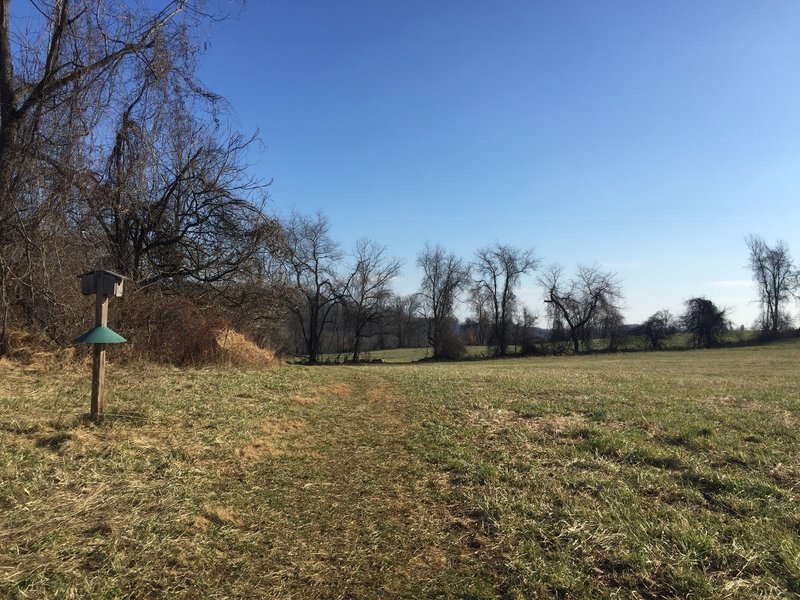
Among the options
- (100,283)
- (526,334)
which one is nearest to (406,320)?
(526,334)

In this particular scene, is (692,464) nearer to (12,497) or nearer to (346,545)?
(346,545)

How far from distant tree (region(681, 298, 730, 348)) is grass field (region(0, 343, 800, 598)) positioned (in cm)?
6228

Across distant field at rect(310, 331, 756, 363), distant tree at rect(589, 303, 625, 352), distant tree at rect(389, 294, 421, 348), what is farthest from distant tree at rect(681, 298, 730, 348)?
distant tree at rect(389, 294, 421, 348)

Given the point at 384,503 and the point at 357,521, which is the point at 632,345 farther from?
the point at 357,521

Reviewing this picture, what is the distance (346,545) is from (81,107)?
9.75 meters

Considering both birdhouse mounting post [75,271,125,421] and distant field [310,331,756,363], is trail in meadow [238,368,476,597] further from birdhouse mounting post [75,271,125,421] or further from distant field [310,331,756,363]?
distant field [310,331,756,363]

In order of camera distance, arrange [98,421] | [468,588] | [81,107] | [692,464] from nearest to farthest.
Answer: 1. [468,588]
2. [692,464]
3. [98,421]
4. [81,107]

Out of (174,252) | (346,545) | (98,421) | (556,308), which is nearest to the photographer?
(346,545)

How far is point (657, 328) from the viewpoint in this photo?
64812 mm

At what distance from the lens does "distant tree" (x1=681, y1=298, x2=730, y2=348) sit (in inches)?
2467

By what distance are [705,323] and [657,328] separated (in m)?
5.57

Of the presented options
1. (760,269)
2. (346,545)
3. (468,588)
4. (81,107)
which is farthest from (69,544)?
(760,269)

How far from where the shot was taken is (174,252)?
55.9 feet

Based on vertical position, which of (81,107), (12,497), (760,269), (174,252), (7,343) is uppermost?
(760,269)
